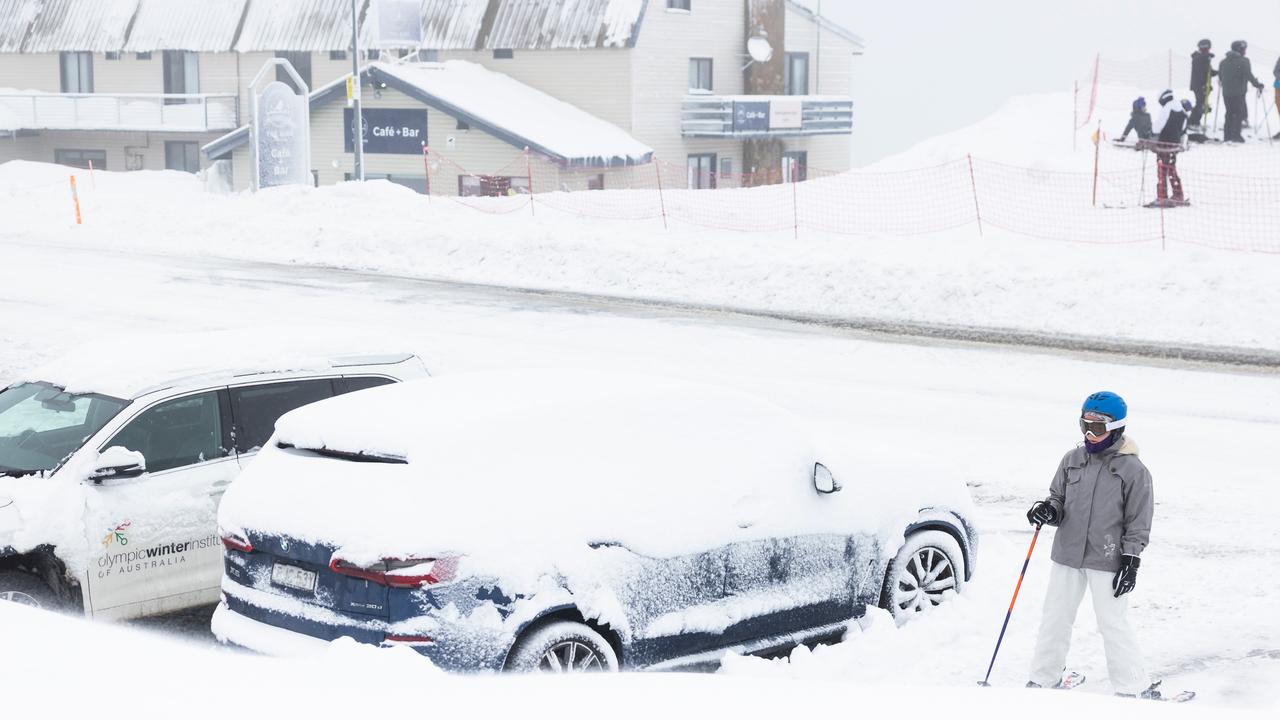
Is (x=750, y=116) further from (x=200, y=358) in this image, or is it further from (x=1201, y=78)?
(x=200, y=358)

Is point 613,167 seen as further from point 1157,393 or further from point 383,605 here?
point 383,605

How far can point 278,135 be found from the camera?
114ft

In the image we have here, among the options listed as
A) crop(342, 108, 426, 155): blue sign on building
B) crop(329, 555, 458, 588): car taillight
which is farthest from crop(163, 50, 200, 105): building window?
crop(329, 555, 458, 588): car taillight

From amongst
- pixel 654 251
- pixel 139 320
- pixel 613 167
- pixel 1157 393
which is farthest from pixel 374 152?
pixel 1157 393

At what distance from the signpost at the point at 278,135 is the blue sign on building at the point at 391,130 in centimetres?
934

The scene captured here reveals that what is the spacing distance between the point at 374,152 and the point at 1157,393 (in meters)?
33.5

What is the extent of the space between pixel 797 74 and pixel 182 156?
2308cm

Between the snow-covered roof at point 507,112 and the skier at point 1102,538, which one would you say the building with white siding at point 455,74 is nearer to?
the snow-covered roof at point 507,112

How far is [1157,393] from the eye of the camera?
51.1 feet

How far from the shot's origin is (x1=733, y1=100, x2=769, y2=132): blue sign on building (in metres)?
47.2

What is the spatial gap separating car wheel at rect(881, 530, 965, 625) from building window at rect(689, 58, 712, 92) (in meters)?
40.7

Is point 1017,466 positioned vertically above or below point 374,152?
below

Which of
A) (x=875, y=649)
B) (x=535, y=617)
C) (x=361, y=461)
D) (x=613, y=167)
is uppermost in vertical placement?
(x=613, y=167)

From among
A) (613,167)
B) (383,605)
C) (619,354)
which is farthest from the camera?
(613,167)
